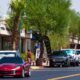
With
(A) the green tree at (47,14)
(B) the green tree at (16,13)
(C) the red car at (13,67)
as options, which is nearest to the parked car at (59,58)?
(A) the green tree at (47,14)

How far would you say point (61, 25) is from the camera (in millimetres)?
56688

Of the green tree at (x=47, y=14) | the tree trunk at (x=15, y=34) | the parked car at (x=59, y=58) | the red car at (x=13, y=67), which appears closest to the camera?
the red car at (x=13, y=67)

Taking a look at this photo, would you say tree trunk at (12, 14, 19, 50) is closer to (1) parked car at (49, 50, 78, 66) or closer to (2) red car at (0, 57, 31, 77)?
(1) parked car at (49, 50, 78, 66)

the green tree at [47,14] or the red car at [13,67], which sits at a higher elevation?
the green tree at [47,14]

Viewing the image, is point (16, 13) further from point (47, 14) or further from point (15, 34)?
point (47, 14)

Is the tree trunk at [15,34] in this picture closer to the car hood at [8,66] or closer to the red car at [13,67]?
the red car at [13,67]

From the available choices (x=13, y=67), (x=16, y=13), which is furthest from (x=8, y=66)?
(x=16, y=13)

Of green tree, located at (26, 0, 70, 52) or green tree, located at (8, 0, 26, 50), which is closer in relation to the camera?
green tree, located at (8, 0, 26, 50)

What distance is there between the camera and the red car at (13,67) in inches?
1206

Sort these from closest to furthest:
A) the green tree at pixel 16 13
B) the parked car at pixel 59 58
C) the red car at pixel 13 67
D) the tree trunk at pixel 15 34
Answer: the red car at pixel 13 67 < the green tree at pixel 16 13 < the tree trunk at pixel 15 34 < the parked car at pixel 59 58

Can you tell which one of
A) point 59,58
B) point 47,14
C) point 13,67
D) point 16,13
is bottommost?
point 13,67

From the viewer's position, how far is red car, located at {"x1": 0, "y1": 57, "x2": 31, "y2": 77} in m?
30.6

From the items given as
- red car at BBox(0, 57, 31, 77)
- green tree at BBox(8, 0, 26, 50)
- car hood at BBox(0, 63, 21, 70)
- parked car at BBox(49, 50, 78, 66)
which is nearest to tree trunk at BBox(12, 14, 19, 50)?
green tree at BBox(8, 0, 26, 50)

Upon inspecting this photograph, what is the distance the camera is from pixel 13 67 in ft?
101
